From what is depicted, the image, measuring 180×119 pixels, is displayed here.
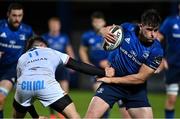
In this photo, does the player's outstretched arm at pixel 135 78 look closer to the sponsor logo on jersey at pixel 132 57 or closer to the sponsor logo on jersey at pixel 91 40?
the sponsor logo on jersey at pixel 132 57

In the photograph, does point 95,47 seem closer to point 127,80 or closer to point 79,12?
point 127,80

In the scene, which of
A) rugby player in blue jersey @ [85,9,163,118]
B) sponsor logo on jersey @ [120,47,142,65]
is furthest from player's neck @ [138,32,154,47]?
sponsor logo on jersey @ [120,47,142,65]

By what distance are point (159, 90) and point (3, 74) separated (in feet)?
28.6

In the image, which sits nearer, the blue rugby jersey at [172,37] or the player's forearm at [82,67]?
the player's forearm at [82,67]

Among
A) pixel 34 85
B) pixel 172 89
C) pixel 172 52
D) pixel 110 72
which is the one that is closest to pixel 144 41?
pixel 110 72

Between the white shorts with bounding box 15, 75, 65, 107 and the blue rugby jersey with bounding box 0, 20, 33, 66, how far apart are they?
2786 mm

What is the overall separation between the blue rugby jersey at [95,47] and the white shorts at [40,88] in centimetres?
514

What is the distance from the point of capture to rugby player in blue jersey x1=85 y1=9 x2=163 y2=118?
24.2 feet

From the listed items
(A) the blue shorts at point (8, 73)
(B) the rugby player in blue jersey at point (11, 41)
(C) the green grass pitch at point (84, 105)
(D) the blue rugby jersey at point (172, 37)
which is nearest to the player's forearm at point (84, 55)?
(C) the green grass pitch at point (84, 105)

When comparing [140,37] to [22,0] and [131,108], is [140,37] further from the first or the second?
[22,0]

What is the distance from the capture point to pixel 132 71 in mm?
7625

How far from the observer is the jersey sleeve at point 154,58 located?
7418mm

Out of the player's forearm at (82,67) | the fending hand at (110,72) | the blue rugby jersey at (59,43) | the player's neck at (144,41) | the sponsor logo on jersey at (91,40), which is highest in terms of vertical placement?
the player's neck at (144,41)

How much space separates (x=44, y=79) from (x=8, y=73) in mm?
2814
